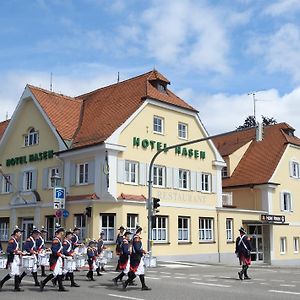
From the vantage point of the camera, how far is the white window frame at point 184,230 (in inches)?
1275

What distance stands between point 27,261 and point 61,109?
21.0 meters

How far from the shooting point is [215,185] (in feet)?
117

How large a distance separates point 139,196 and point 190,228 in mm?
4784

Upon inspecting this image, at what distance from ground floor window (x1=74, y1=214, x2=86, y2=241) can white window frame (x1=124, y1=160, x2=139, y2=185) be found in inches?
128

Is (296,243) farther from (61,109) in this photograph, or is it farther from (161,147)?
(61,109)

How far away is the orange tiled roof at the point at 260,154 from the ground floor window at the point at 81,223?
573 inches

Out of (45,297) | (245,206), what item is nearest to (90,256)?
(45,297)

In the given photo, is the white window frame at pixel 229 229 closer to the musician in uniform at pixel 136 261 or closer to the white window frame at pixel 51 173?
the white window frame at pixel 51 173

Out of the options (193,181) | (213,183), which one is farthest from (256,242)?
(193,181)

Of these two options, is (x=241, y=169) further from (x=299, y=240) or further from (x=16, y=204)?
(x=16, y=204)

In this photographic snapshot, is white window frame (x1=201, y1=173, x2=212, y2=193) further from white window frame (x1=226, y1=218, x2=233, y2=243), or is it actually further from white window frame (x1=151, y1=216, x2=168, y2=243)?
white window frame (x1=151, y1=216, x2=168, y2=243)

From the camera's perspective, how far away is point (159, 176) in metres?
32.2

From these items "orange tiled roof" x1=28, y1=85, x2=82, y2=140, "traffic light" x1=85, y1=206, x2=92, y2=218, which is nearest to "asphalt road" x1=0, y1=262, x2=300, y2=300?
"traffic light" x1=85, y1=206, x2=92, y2=218

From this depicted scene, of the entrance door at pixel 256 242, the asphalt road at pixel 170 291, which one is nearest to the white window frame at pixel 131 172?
the entrance door at pixel 256 242
